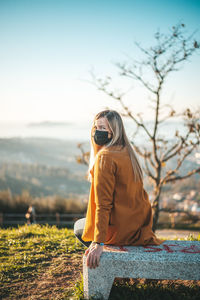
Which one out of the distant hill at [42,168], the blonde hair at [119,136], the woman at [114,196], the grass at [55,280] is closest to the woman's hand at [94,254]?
the woman at [114,196]

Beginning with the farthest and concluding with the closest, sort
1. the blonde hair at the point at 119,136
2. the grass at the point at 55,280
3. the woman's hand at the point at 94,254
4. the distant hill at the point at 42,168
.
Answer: the distant hill at the point at 42,168 < the grass at the point at 55,280 < the blonde hair at the point at 119,136 < the woman's hand at the point at 94,254

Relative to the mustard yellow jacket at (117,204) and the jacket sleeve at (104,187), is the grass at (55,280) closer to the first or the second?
the mustard yellow jacket at (117,204)

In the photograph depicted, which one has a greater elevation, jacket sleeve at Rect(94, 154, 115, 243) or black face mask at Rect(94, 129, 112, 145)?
black face mask at Rect(94, 129, 112, 145)

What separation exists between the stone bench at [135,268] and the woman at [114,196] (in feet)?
0.43

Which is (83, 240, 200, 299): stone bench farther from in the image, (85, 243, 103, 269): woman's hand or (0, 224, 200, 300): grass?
(0, 224, 200, 300): grass

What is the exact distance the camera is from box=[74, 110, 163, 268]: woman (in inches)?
87.9

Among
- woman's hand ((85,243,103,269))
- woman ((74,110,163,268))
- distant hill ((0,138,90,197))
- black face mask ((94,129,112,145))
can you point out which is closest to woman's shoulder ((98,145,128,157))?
woman ((74,110,163,268))

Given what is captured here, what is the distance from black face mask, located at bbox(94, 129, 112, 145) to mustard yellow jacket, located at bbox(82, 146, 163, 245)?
16cm

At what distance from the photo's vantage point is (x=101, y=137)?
8.18ft

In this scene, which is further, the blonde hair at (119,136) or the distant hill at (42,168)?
the distant hill at (42,168)

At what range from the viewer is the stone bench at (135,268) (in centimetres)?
227

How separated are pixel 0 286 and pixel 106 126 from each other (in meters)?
2.29

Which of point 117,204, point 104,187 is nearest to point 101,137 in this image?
point 104,187

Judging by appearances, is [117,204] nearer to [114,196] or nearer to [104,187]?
[114,196]
